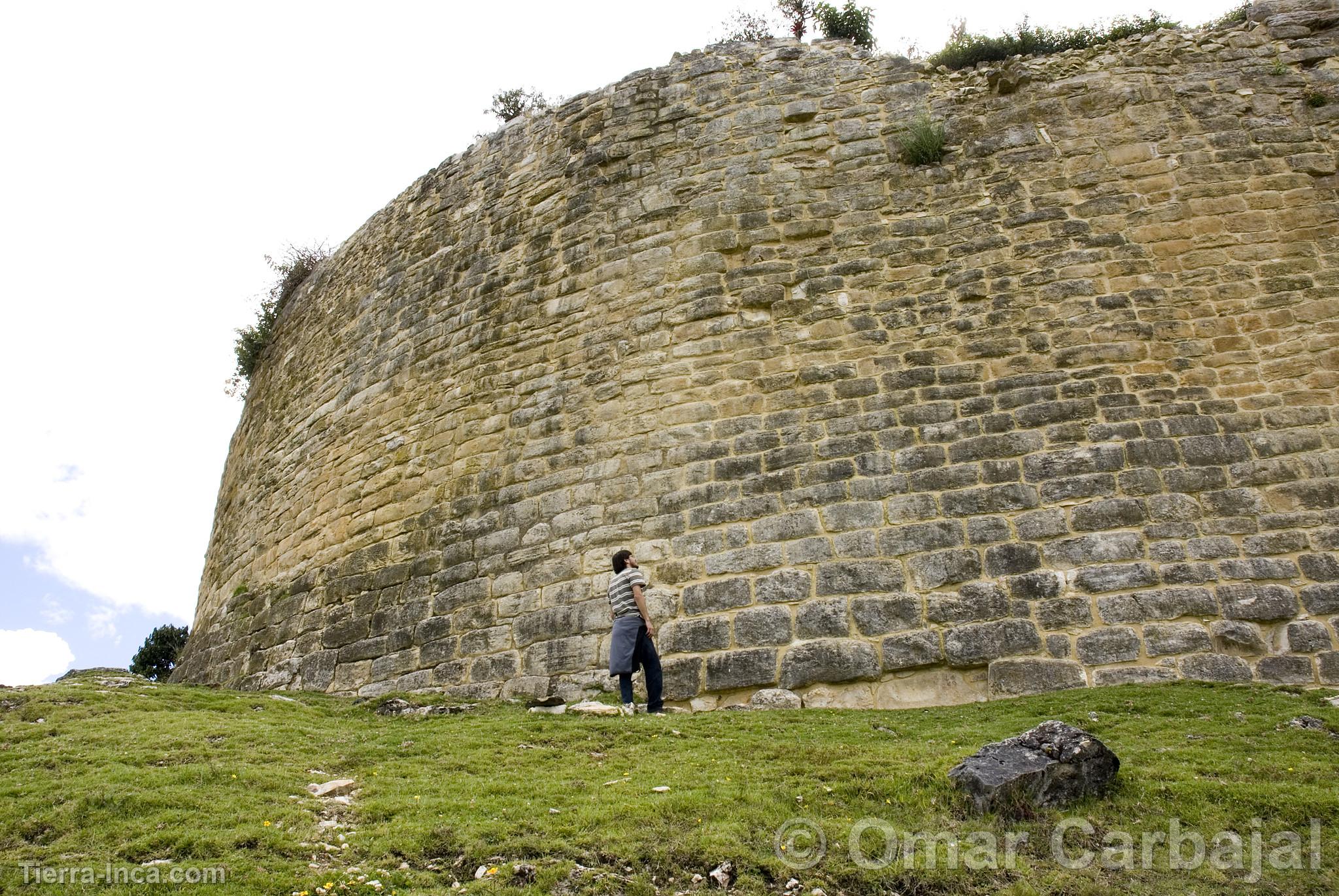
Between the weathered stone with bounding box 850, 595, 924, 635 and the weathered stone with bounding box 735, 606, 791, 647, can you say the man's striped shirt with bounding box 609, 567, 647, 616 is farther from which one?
the weathered stone with bounding box 850, 595, 924, 635

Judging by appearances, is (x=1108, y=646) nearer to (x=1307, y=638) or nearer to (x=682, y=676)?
(x=1307, y=638)

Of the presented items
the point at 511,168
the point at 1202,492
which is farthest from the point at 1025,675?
the point at 511,168

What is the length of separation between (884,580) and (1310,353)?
388 cm

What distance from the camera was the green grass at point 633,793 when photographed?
4113 mm

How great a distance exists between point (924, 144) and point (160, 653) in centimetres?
1548

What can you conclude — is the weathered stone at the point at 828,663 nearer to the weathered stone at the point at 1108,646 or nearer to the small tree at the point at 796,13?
the weathered stone at the point at 1108,646

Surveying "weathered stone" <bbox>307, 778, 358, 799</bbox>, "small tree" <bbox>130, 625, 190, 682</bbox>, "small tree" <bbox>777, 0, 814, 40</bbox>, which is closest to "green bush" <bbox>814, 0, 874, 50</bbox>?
"small tree" <bbox>777, 0, 814, 40</bbox>

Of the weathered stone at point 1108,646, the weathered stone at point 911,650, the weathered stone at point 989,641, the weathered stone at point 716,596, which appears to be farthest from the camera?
the weathered stone at point 716,596

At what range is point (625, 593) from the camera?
286 inches

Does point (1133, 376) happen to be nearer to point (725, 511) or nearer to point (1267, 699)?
point (1267, 699)

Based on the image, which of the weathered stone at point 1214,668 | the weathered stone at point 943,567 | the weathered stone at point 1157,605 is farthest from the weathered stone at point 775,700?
the weathered stone at point 1214,668

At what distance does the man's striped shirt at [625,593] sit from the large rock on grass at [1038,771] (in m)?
2.87

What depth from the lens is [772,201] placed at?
9.50 m

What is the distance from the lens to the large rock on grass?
14.9 ft
